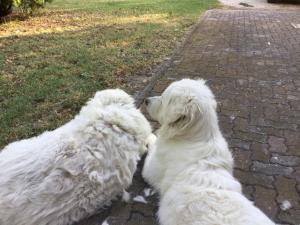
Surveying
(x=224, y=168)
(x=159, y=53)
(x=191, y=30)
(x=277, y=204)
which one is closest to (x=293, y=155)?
(x=277, y=204)

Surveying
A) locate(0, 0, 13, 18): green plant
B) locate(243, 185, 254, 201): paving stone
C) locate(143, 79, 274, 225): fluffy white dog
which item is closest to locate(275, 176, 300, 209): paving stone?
locate(243, 185, 254, 201): paving stone

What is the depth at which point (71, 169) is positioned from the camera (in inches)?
127

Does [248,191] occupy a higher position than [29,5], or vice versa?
[29,5]

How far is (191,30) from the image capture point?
38.1 feet

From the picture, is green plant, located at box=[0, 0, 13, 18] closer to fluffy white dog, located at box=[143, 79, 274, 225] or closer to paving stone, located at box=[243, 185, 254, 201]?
fluffy white dog, located at box=[143, 79, 274, 225]

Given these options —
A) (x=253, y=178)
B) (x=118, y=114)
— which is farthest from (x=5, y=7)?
(x=253, y=178)

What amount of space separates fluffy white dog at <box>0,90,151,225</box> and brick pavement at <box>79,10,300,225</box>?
37 centimetres

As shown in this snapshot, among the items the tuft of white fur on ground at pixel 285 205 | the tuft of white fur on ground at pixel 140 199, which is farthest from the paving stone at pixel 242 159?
the tuft of white fur on ground at pixel 140 199

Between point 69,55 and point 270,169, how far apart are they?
5496mm

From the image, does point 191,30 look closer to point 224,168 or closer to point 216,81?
point 216,81

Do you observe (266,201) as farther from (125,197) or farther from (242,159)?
(125,197)

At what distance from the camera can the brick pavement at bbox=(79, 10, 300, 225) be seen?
3812mm

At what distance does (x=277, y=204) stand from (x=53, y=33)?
8596mm

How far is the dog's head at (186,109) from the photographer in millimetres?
A: 3451
